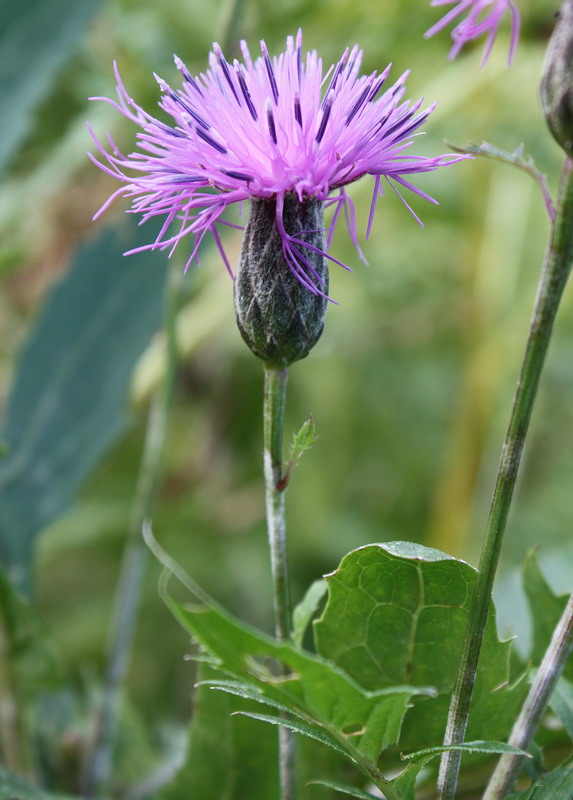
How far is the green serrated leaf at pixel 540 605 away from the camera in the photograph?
511 millimetres

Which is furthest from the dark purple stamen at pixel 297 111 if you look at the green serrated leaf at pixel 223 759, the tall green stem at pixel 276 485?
the green serrated leaf at pixel 223 759

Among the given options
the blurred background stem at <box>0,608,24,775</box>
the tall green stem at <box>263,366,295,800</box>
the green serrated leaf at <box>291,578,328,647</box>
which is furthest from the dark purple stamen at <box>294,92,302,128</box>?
the blurred background stem at <box>0,608,24,775</box>

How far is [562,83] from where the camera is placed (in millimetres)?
289

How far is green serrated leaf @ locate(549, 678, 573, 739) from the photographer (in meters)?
0.40

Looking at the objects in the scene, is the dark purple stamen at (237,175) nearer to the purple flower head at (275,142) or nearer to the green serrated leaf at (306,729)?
the purple flower head at (275,142)

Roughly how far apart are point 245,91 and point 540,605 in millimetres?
341

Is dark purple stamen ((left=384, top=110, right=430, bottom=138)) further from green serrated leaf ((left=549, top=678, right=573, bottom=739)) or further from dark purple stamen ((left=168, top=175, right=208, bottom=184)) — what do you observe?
green serrated leaf ((left=549, top=678, right=573, bottom=739))

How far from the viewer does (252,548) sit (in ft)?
4.84

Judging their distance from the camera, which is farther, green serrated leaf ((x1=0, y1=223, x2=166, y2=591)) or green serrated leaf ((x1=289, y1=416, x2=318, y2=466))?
green serrated leaf ((x1=0, y1=223, x2=166, y2=591))

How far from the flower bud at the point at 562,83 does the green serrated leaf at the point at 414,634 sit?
0.17 m

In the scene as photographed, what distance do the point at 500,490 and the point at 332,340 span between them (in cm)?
120

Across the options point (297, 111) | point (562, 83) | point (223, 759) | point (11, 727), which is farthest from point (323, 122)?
point (11, 727)

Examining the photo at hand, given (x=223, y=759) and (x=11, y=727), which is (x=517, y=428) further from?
(x=11, y=727)

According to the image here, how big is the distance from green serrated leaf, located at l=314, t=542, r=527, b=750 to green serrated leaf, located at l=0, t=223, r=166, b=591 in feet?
1.17
